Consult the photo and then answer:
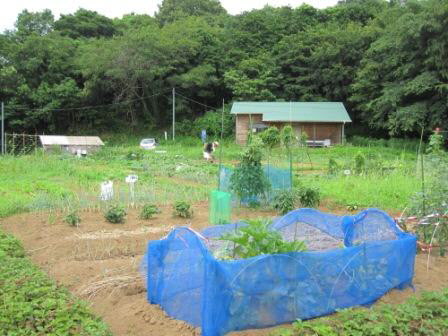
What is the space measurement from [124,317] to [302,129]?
27.0 meters

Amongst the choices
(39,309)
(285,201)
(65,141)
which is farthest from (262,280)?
(65,141)

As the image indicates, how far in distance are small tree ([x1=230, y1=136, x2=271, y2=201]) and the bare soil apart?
24.8 inches

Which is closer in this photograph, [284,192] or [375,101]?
[284,192]

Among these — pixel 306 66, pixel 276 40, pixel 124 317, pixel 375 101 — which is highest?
pixel 276 40

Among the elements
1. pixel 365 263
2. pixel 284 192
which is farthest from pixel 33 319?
pixel 284 192

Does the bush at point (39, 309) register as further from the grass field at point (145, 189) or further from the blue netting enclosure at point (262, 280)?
the blue netting enclosure at point (262, 280)

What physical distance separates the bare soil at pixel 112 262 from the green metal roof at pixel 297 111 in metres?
21.4

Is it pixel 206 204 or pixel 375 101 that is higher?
pixel 375 101

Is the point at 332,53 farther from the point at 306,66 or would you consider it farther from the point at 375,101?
the point at 375,101

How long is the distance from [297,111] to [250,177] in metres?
21.5

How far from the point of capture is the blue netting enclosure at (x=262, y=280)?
11.5 ft

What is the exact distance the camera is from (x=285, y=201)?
28.5 feet

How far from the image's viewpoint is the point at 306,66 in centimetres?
3519

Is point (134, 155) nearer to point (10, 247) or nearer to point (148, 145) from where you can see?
point (148, 145)
